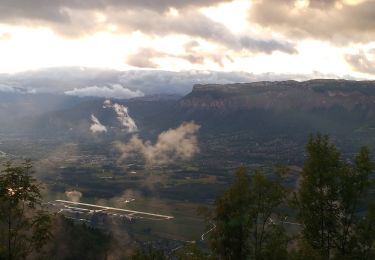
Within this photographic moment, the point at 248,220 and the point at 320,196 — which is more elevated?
the point at 320,196

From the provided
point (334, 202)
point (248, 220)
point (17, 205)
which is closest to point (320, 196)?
point (334, 202)

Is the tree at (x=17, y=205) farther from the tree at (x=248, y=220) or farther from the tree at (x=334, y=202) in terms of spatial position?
the tree at (x=334, y=202)

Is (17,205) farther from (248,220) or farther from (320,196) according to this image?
(320,196)

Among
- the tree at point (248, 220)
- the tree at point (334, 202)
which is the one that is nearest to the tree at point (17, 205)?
the tree at point (248, 220)

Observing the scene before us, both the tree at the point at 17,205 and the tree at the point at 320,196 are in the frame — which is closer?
the tree at the point at 17,205

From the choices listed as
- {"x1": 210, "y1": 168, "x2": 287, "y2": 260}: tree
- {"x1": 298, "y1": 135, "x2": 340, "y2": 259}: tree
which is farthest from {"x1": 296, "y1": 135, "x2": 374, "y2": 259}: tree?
{"x1": 210, "y1": 168, "x2": 287, "y2": 260}: tree

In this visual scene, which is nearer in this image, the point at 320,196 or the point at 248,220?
the point at 320,196

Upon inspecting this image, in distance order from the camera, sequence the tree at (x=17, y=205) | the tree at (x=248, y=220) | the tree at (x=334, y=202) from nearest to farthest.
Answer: the tree at (x=17, y=205) < the tree at (x=334, y=202) < the tree at (x=248, y=220)
